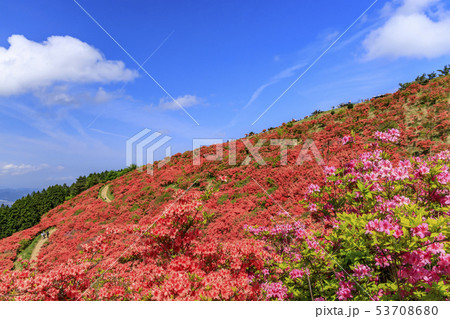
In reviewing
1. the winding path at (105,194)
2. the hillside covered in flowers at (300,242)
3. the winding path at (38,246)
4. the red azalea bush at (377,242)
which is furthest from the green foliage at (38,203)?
the red azalea bush at (377,242)

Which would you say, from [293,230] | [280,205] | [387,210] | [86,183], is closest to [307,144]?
[280,205]

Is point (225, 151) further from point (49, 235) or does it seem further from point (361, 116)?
point (49, 235)

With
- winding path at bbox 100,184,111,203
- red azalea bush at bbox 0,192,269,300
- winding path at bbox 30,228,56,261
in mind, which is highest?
winding path at bbox 100,184,111,203

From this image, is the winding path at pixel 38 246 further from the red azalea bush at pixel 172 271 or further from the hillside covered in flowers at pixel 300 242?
the red azalea bush at pixel 172 271

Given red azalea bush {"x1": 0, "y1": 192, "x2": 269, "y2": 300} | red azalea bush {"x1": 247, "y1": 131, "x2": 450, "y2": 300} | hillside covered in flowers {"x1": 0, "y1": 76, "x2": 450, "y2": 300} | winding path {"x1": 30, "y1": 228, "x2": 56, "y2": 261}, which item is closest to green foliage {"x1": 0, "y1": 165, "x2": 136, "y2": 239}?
winding path {"x1": 30, "y1": 228, "x2": 56, "y2": 261}

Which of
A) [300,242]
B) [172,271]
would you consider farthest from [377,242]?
[300,242]

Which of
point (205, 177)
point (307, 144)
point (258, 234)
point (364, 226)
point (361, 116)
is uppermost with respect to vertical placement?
point (361, 116)

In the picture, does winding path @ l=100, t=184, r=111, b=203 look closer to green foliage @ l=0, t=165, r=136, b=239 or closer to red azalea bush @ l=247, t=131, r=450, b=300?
green foliage @ l=0, t=165, r=136, b=239

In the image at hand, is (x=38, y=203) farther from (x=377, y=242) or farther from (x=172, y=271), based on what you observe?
(x=377, y=242)

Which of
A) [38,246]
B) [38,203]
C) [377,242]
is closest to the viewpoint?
[377,242]

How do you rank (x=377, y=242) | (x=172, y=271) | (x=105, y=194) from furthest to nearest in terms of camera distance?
(x=105, y=194), (x=172, y=271), (x=377, y=242)

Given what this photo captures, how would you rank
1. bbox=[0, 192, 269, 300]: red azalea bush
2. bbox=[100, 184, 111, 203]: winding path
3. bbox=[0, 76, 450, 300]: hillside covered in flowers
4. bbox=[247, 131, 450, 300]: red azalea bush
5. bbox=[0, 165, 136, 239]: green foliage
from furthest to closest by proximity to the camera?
bbox=[0, 165, 136, 239]: green foliage
bbox=[100, 184, 111, 203]: winding path
bbox=[0, 192, 269, 300]: red azalea bush
bbox=[0, 76, 450, 300]: hillside covered in flowers
bbox=[247, 131, 450, 300]: red azalea bush

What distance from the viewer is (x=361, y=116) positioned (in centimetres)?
1994

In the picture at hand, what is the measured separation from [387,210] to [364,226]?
897 millimetres
